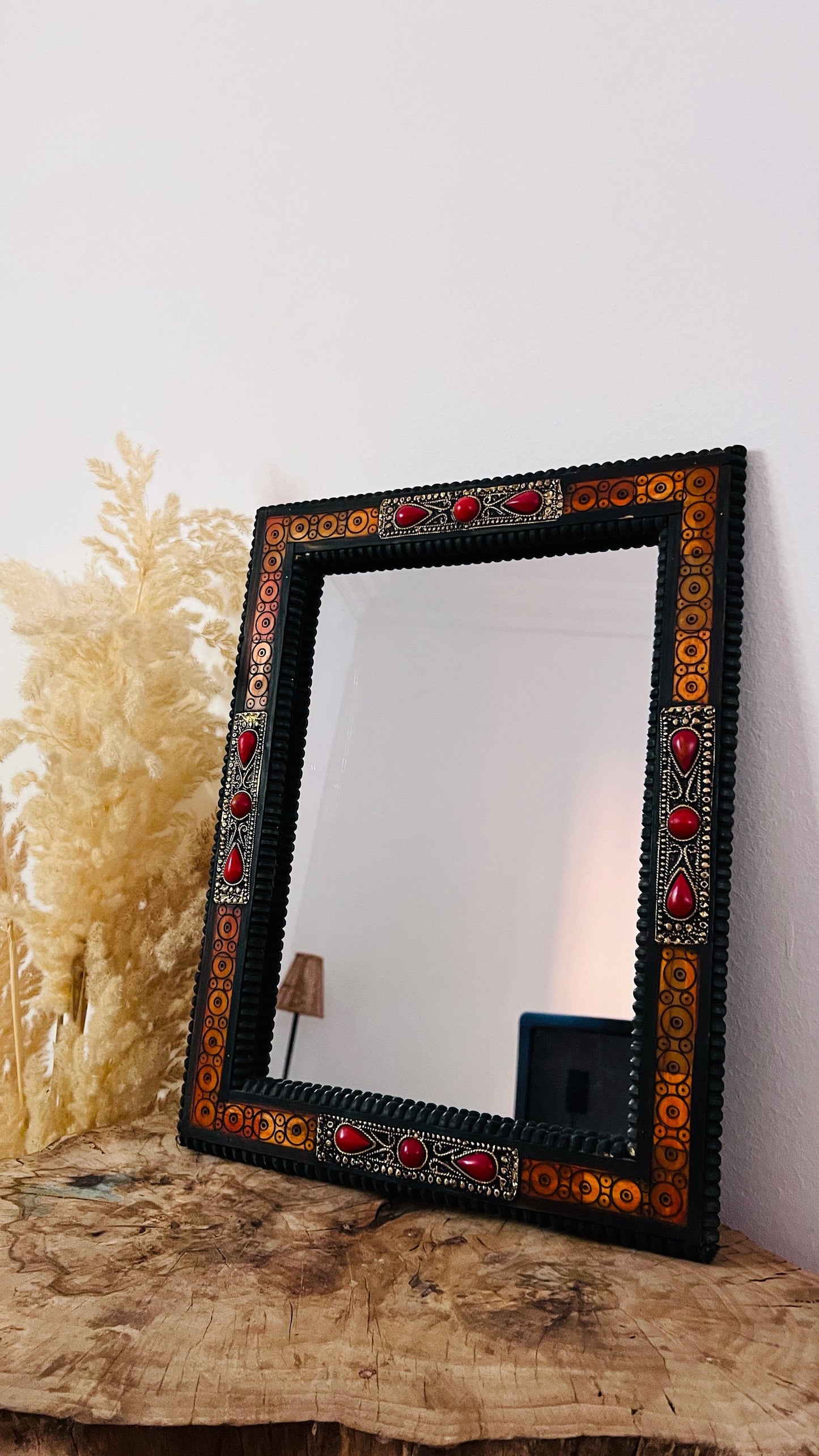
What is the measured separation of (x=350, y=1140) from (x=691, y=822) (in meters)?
0.53

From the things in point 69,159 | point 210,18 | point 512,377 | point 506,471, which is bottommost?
point 506,471

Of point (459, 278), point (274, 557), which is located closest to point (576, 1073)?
point (274, 557)

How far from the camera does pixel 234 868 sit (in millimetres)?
1235

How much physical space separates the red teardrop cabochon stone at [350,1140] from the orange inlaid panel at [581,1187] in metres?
0.18

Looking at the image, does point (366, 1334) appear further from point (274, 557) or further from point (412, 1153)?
point (274, 557)

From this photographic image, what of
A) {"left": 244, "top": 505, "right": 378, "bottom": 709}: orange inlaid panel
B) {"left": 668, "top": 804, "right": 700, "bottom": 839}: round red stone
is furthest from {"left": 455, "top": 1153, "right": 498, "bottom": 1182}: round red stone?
{"left": 244, "top": 505, "right": 378, "bottom": 709}: orange inlaid panel

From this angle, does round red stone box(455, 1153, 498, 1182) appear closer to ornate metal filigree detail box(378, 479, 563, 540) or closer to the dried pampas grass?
the dried pampas grass

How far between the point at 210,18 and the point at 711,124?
1.03 meters

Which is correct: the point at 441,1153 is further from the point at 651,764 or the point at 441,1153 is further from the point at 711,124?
the point at 711,124

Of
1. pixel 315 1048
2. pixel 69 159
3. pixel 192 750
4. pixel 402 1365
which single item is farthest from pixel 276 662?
pixel 69 159

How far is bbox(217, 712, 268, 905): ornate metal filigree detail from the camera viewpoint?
1.23 metres

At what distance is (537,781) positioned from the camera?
3.76 feet

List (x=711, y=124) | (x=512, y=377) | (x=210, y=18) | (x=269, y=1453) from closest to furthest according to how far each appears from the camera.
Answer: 1. (x=269, y=1453)
2. (x=711, y=124)
3. (x=512, y=377)
4. (x=210, y=18)

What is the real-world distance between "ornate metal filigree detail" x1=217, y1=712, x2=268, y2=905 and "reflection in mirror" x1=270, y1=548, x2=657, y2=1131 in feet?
0.23
